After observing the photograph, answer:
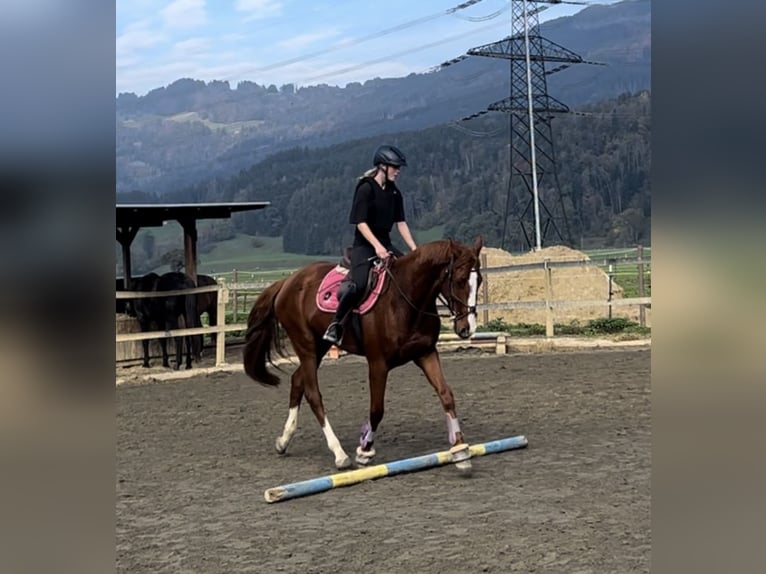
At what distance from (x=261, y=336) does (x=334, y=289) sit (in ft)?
3.04

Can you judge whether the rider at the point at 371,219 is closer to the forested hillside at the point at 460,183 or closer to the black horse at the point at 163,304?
the black horse at the point at 163,304

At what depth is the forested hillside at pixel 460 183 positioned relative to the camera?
46969 mm

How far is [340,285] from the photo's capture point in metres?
5.43

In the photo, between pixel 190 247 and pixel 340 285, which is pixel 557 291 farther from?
pixel 340 285

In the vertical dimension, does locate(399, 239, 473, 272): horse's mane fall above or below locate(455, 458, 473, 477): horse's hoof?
above

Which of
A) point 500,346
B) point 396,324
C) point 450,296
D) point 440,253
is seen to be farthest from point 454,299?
point 500,346

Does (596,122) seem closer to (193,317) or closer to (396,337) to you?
(193,317)

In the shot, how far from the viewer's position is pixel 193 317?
12180 mm

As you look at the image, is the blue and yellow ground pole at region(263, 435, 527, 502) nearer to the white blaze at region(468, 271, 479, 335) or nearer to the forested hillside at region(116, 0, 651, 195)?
the white blaze at region(468, 271, 479, 335)

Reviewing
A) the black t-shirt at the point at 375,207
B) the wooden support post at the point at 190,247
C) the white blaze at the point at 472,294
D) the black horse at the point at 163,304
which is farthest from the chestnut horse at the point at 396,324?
the wooden support post at the point at 190,247

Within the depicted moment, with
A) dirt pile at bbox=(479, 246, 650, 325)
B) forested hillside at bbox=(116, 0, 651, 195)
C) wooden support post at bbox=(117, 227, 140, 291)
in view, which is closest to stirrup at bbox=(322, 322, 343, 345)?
wooden support post at bbox=(117, 227, 140, 291)

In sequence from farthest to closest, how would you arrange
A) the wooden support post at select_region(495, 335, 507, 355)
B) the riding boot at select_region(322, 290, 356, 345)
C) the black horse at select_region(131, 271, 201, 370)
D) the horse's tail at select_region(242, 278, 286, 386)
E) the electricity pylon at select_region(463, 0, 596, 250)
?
the electricity pylon at select_region(463, 0, 596, 250), the black horse at select_region(131, 271, 201, 370), the wooden support post at select_region(495, 335, 507, 355), the horse's tail at select_region(242, 278, 286, 386), the riding boot at select_region(322, 290, 356, 345)

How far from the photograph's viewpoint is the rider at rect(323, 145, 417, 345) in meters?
5.23
